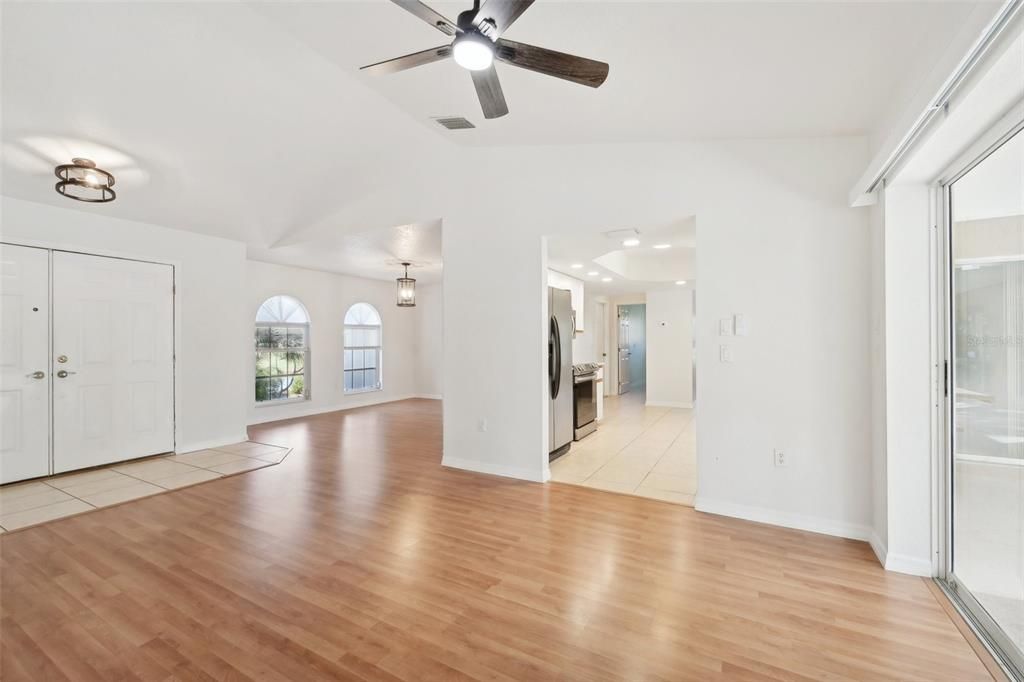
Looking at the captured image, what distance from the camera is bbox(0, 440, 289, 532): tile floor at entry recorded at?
129 inches

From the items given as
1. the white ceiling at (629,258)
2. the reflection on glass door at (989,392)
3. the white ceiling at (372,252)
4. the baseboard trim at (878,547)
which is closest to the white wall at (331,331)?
the white ceiling at (372,252)

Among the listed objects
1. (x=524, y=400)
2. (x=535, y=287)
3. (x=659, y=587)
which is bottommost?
(x=659, y=587)

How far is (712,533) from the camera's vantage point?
2.81m

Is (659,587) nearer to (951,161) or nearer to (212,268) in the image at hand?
(951,161)

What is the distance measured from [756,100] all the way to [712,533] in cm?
279

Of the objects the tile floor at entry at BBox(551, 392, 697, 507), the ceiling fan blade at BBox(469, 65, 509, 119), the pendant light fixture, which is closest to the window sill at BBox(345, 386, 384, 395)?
the pendant light fixture

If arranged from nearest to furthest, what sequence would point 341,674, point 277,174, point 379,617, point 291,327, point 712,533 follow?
point 341,674
point 379,617
point 712,533
point 277,174
point 291,327

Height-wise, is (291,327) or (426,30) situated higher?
(426,30)

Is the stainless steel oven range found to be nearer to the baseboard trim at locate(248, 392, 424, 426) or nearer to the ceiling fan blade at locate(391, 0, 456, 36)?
the ceiling fan blade at locate(391, 0, 456, 36)

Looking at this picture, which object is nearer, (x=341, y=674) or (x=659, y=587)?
(x=341, y=674)

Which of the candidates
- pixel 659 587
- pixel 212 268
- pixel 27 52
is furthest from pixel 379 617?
pixel 212 268

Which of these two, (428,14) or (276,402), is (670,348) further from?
(428,14)

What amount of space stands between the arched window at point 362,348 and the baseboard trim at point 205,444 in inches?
116

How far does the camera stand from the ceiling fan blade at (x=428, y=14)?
1566 mm
